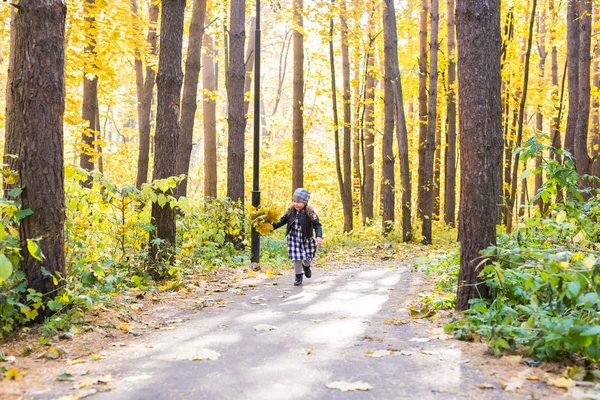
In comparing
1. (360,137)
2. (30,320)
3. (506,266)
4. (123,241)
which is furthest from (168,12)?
(360,137)

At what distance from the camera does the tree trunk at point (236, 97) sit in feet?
44.5

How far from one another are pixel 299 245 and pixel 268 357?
504cm

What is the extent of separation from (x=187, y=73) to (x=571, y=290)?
12.1 meters

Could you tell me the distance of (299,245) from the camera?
9727mm

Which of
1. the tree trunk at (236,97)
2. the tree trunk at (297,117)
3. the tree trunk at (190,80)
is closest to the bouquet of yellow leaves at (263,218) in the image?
the tree trunk at (236,97)

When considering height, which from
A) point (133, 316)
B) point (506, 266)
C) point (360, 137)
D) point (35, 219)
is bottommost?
point (133, 316)

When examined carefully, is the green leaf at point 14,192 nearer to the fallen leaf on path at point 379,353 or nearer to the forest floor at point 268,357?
the forest floor at point 268,357

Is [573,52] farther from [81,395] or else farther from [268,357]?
[81,395]

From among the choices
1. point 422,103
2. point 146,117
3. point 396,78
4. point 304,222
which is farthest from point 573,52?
point 146,117

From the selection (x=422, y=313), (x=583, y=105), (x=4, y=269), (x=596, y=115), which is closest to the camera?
(x=4, y=269)

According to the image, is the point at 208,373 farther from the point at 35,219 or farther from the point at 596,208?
the point at 596,208

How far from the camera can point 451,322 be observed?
5844mm

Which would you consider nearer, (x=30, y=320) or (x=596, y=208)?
(x=30, y=320)

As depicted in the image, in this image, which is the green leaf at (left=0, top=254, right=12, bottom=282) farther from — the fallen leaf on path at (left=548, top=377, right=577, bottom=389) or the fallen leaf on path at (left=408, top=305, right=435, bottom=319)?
the fallen leaf on path at (left=408, top=305, right=435, bottom=319)
